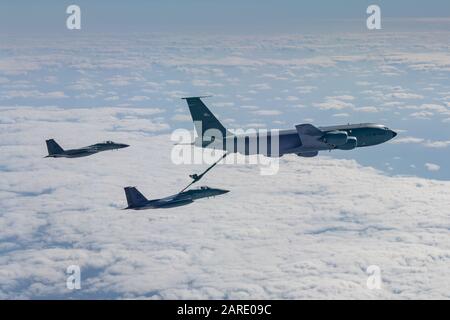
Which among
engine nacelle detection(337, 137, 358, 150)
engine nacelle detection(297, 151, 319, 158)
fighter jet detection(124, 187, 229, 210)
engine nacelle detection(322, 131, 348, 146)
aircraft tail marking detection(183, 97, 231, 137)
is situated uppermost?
aircraft tail marking detection(183, 97, 231, 137)

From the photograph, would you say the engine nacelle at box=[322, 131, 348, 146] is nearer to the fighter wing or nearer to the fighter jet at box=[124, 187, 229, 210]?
the fighter wing

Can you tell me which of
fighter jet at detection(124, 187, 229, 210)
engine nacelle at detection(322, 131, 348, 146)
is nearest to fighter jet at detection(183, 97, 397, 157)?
engine nacelle at detection(322, 131, 348, 146)

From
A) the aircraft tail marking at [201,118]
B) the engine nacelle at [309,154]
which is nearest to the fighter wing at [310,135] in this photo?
the engine nacelle at [309,154]

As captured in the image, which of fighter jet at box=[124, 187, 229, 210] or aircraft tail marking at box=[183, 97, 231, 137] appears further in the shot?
aircraft tail marking at box=[183, 97, 231, 137]

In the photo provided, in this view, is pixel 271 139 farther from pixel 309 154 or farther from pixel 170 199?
pixel 170 199

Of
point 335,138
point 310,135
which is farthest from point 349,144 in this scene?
point 310,135

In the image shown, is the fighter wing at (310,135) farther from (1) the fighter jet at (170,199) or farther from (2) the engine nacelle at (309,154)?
(1) the fighter jet at (170,199)

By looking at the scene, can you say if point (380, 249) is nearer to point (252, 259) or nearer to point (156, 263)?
point (252, 259)
